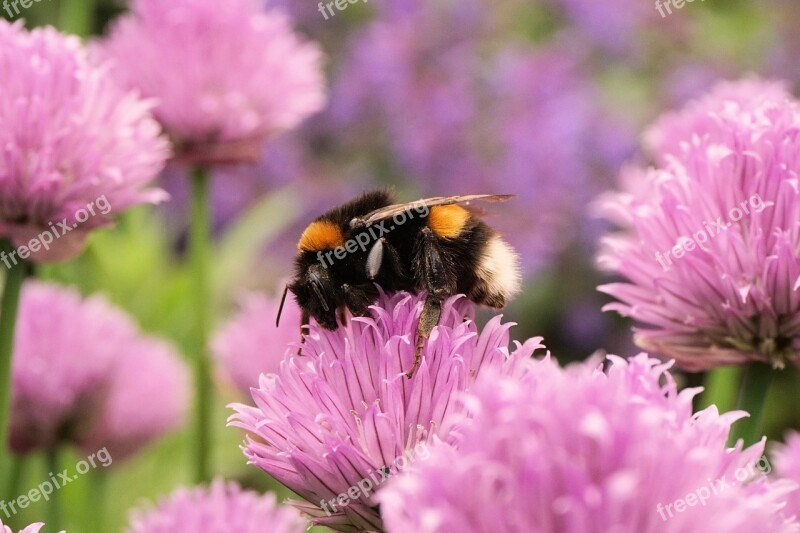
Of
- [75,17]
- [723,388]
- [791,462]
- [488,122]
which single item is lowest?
[791,462]

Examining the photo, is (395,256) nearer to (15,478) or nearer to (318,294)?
(318,294)

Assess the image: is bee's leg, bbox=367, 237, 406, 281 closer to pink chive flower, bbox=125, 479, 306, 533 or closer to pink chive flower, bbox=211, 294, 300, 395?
pink chive flower, bbox=125, 479, 306, 533

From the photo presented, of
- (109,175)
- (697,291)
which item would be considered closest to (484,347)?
(697,291)

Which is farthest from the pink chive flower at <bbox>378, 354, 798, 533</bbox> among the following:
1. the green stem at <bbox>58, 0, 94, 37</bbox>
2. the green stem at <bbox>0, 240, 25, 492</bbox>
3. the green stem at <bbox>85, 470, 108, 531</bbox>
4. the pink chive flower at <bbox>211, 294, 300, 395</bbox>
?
the green stem at <bbox>58, 0, 94, 37</bbox>

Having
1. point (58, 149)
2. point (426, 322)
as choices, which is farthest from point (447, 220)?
point (58, 149)

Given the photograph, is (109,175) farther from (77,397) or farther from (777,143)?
(777,143)
